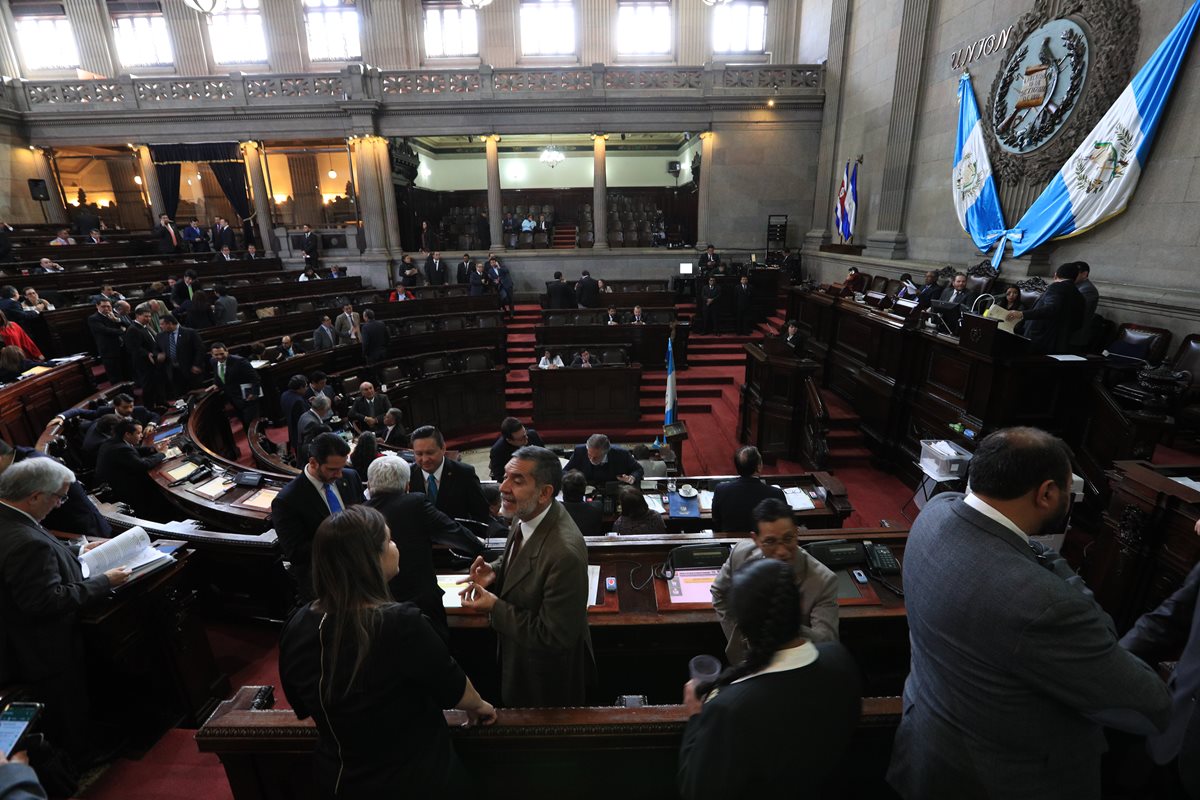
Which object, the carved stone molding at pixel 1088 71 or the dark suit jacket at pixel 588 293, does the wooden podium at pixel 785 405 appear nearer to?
the carved stone molding at pixel 1088 71

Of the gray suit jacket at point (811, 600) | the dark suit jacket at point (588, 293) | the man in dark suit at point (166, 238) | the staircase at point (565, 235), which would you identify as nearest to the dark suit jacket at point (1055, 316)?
the gray suit jacket at point (811, 600)

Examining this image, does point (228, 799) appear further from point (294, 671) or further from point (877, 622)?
point (877, 622)

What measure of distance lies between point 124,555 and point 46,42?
21584 mm

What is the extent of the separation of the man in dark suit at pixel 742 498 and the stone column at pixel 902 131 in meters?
8.47

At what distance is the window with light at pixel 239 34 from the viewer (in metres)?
15.8

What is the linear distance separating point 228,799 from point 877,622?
3118mm

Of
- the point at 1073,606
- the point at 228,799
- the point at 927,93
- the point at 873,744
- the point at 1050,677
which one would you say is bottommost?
the point at 228,799

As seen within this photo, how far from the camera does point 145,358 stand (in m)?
6.98

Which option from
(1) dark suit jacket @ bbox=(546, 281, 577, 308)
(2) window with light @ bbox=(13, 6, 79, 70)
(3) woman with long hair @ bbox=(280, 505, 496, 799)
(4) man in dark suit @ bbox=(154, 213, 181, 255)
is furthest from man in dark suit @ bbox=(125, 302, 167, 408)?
(2) window with light @ bbox=(13, 6, 79, 70)

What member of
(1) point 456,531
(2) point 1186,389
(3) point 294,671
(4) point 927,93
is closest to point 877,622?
(1) point 456,531

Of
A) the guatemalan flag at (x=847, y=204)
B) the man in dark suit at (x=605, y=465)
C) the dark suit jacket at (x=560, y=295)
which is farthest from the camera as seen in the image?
the guatemalan flag at (x=847, y=204)

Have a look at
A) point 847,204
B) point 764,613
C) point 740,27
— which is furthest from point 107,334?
point 740,27

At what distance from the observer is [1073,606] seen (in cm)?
112

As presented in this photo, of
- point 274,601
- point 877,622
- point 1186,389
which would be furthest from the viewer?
point 1186,389
